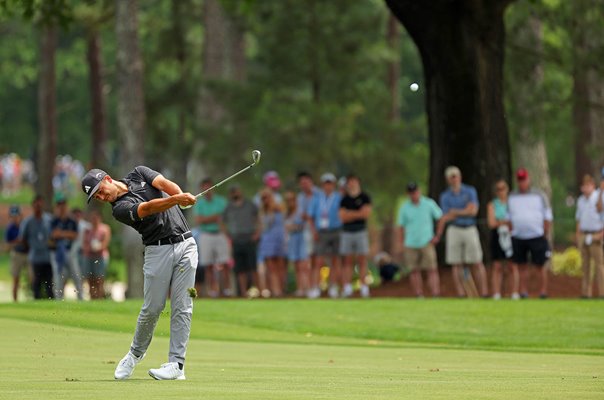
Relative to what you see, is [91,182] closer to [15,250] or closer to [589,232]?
[589,232]

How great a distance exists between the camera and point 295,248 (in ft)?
92.0

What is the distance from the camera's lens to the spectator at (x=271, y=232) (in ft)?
92.2

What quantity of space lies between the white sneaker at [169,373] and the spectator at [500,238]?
12368 millimetres

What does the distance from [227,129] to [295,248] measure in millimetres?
13251

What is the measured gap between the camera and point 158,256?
13922 millimetres

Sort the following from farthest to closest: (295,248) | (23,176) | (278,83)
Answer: (23,176)
(278,83)
(295,248)

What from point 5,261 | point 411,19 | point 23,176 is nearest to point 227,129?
point 411,19

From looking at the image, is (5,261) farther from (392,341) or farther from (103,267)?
(392,341)

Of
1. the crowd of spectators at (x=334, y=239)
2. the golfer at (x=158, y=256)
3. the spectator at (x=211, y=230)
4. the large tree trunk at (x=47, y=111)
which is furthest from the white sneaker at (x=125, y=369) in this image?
the large tree trunk at (x=47, y=111)

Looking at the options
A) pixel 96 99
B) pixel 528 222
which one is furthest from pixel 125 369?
pixel 96 99

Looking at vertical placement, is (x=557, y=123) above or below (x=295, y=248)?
above

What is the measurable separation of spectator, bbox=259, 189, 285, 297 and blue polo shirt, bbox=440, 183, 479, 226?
10.6 ft

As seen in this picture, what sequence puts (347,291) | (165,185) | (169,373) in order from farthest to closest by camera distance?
(347,291)
(169,373)
(165,185)

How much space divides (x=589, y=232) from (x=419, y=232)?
2875 millimetres
